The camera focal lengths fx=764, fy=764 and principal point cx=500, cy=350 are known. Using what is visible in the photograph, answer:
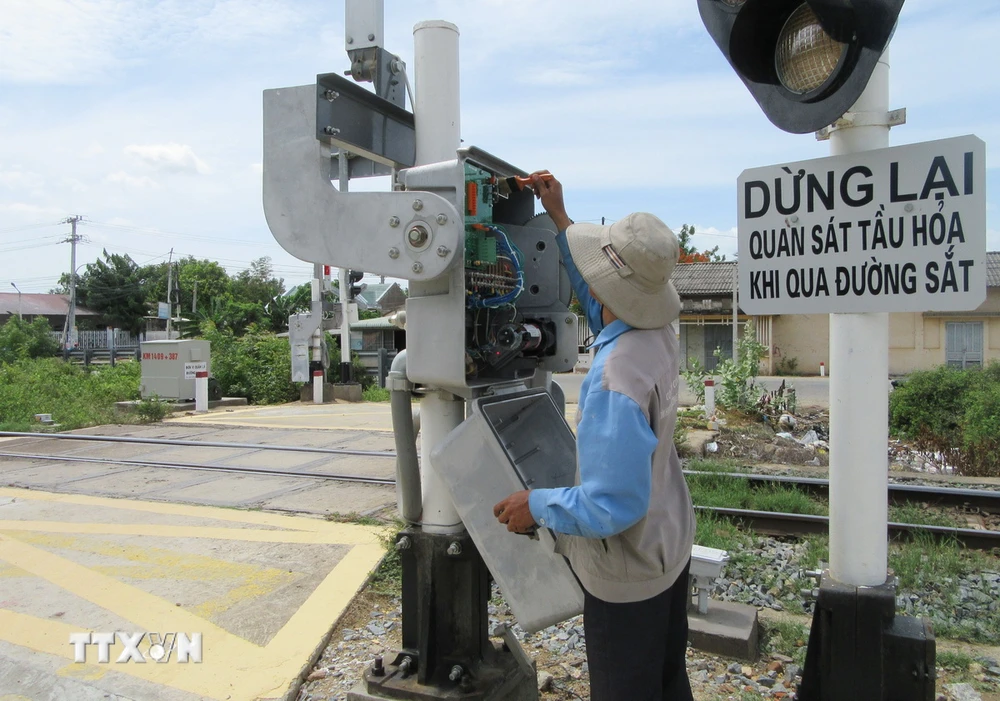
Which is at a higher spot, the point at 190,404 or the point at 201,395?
the point at 201,395

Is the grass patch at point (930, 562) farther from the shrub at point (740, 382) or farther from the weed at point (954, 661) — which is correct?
the shrub at point (740, 382)

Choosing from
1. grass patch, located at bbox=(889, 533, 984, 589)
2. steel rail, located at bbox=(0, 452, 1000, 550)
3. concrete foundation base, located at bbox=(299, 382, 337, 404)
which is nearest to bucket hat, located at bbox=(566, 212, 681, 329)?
grass patch, located at bbox=(889, 533, 984, 589)

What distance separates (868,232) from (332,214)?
164cm

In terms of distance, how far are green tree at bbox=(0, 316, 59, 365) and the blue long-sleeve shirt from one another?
2389cm

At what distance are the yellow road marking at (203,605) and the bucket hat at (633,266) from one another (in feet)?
7.82

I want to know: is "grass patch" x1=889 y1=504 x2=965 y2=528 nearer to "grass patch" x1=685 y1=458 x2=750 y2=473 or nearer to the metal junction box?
"grass patch" x1=685 y1=458 x2=750 y2=473

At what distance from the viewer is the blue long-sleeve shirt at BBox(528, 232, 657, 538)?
1890 mm

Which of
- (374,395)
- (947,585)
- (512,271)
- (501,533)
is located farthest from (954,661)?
(374,395)

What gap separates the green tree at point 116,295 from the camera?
53594 millimetres

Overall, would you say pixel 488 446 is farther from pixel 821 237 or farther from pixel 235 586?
pixel 235 586

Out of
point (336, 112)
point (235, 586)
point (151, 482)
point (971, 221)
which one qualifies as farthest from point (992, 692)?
point (151, 482)

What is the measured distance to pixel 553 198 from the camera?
260 cm

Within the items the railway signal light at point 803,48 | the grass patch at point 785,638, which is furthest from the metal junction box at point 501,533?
the grass patch at point 785,638

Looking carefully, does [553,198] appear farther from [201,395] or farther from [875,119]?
[201,395]
